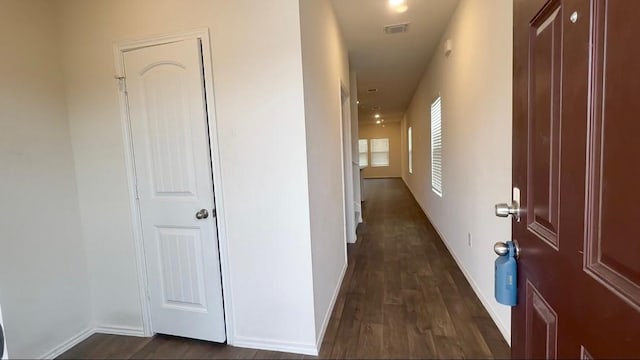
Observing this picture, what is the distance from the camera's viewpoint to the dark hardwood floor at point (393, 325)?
201cm

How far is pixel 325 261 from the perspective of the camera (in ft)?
→ 7.91

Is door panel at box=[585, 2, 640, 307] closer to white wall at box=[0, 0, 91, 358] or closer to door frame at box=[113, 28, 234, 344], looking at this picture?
door frame at box=[113, 28, 234, 344]

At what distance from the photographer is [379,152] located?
46.7 feet

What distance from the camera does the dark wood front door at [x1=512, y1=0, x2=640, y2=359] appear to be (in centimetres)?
48

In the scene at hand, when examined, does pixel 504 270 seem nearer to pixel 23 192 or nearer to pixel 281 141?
pixel 281 141

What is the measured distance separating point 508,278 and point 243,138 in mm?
1576

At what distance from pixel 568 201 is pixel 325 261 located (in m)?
1.91

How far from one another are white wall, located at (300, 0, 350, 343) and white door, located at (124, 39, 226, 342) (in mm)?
670

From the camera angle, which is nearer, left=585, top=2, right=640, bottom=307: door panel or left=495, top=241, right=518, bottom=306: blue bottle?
left=585, top=2, right=640, bottom=307: door panel

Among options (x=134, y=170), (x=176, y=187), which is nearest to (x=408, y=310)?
(x=176, y=187)

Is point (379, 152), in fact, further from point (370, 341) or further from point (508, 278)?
point (508, 278)

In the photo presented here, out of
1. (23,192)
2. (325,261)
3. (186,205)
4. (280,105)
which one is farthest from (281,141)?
(23,192)

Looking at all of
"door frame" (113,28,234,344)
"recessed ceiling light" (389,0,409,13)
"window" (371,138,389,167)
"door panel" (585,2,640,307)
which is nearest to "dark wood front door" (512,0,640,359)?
"door panel" (585,2,640,307)

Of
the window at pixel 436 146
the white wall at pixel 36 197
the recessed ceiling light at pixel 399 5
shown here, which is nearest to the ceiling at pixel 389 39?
the recessed ceiling light at pixel 399 5
